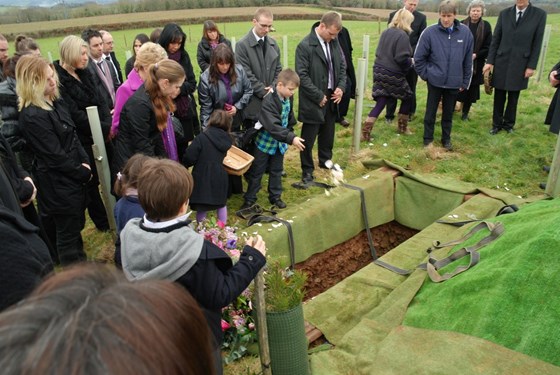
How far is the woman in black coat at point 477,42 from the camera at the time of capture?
775cm

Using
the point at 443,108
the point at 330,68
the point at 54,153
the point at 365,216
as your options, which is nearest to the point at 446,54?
the point at 443,108

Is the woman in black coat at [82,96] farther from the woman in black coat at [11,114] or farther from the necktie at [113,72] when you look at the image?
the necktie at [113,72]

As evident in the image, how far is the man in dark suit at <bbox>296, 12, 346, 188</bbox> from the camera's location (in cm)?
569

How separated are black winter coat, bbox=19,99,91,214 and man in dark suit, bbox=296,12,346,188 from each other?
9.38 feet

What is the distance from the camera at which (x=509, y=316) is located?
2641 mm

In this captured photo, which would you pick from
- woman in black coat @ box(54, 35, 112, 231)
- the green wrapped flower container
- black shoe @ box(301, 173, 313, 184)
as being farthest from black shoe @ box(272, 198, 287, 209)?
the green wrapped flower container

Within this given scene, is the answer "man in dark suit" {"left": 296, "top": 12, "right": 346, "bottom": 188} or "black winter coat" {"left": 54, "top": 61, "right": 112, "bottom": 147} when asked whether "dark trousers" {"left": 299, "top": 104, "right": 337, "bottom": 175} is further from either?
"black winter coat" {"left": 54, "top": 61, "right": 112, "bottom": 147}

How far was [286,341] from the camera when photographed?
2.71 m

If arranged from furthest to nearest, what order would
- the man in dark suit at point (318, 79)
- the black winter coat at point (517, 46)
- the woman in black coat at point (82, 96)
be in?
the black winter coat at point (517, 46) < the man in dark suit at point (318, 79) < the woman in black coat at point (82, 96)

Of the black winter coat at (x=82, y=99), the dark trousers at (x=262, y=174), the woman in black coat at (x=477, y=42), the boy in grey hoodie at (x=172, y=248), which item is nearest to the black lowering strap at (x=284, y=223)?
the dark trousers at (x=262, y=174)

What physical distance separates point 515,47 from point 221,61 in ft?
16.6

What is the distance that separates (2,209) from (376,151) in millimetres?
6099

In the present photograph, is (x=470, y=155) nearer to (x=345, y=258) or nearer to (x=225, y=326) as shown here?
(x=345, y=258)

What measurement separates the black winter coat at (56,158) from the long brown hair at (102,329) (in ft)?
10.6
